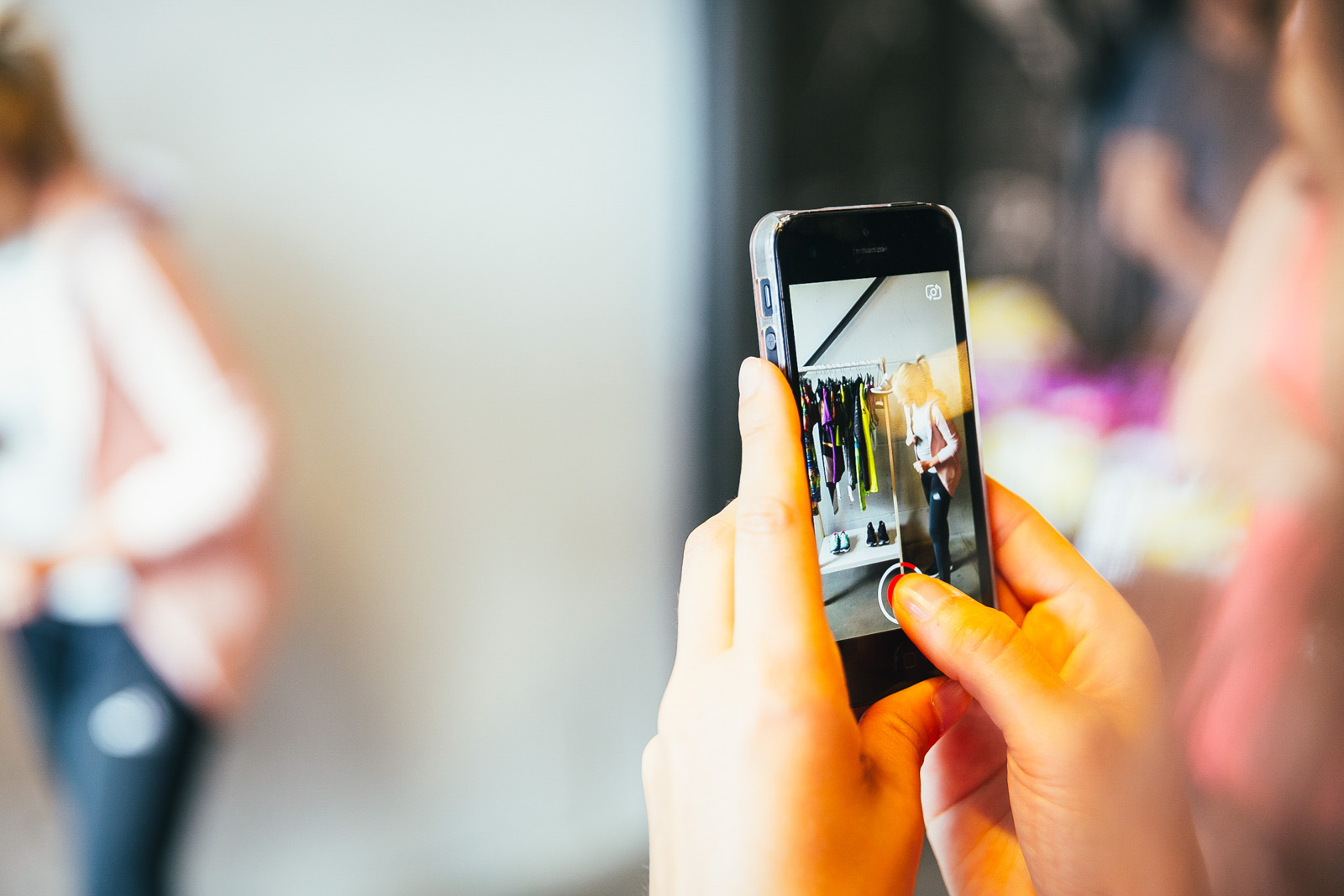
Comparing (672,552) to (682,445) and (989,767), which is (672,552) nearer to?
(682,445)

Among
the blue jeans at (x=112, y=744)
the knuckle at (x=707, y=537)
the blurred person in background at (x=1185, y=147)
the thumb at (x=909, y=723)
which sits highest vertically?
the blurred person in background at (x=1185, y=147)

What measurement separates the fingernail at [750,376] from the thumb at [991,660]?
4.5 inches

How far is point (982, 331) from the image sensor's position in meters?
0.74

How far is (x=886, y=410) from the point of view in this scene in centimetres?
35

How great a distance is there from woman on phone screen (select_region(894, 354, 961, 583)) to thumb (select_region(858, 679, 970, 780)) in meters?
0.05

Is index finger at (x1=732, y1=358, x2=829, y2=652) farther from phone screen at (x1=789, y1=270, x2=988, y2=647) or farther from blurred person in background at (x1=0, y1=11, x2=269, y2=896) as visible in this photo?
blurred person in background at (x1=0, y1=11, x2=269, y2=896)

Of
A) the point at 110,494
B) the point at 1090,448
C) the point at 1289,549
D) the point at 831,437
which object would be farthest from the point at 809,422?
the point at 110,494

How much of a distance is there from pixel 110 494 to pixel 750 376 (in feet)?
1.92

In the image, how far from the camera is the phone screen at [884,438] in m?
0.34

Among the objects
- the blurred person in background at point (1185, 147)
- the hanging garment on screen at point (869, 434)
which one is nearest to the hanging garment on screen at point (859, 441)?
the hanging garment on screen at point (869, 434)

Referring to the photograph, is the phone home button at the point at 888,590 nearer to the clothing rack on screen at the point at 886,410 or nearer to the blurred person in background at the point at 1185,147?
the clothing rack on screen at the point at 886,410

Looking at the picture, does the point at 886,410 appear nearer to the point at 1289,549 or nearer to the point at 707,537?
the point at 707,537

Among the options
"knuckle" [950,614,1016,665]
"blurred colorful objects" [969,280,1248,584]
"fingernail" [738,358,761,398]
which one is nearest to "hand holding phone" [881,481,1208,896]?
"knuckle" [950,614,1016,665]

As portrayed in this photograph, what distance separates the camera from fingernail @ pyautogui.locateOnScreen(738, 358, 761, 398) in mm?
319
